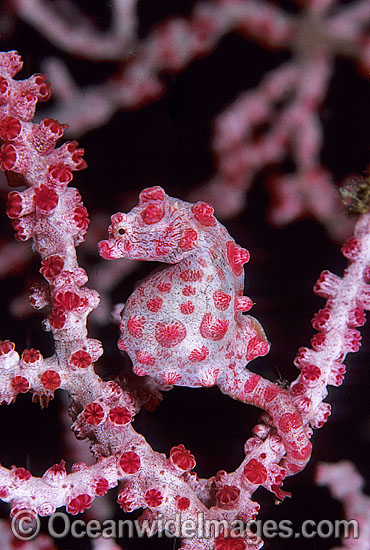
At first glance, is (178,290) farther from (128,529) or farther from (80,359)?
(128,529)

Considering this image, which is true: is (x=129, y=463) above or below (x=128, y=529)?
above

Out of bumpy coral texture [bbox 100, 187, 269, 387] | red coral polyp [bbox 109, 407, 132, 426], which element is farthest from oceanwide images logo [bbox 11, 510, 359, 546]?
bumpy coral texture [bbox 100, 187, 269, 387]

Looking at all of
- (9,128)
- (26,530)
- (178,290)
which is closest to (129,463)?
(178,290)

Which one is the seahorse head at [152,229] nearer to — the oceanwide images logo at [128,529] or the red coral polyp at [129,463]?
the red coral polyp at [129,463]

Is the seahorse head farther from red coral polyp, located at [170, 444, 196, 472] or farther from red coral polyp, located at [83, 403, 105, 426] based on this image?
red coral polyp, located at [170, 444, 196, 472]

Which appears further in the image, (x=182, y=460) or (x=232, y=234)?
(x=232, y=234)

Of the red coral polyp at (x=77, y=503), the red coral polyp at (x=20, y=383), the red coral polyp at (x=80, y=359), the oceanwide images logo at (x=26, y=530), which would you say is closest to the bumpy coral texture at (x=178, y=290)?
the red coral polyp at (x=80, y=359)

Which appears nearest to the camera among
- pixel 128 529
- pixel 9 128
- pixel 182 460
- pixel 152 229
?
pixel 9 128
